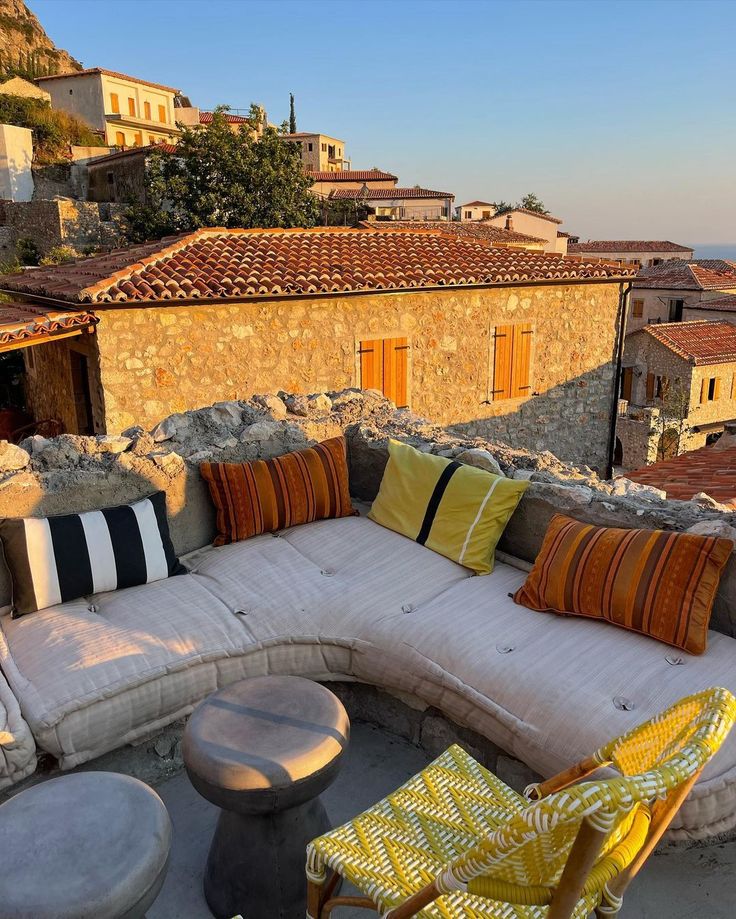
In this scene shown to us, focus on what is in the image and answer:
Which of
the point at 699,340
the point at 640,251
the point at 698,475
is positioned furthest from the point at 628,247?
the point at 698,475

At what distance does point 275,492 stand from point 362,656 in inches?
49.7

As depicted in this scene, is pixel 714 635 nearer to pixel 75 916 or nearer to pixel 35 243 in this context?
pixel 75 916

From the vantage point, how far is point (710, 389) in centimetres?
2370

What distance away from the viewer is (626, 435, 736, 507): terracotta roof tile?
17.5ft

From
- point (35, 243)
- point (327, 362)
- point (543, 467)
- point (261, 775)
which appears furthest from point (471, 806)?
point (35, 243)

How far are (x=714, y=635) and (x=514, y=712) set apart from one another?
3.04 feet

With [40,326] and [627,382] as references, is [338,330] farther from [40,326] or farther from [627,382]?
[627,382]

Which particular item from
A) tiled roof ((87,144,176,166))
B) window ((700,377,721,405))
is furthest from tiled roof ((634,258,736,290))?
tiled roof ((87,144,176,166))

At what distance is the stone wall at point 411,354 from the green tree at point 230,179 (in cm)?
983

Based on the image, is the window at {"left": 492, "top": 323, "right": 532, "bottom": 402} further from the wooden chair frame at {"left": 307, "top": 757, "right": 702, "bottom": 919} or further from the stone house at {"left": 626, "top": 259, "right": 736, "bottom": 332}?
the stone house at {"left": 626, "top": 259, "right": 736, "bottom": 332}

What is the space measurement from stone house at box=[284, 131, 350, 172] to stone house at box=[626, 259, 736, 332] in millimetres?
19263

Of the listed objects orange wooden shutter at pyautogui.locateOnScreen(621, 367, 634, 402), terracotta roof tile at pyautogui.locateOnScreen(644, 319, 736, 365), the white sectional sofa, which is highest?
the white sectional sofa

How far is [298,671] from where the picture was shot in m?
3.27

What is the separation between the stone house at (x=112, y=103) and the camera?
112 feet
